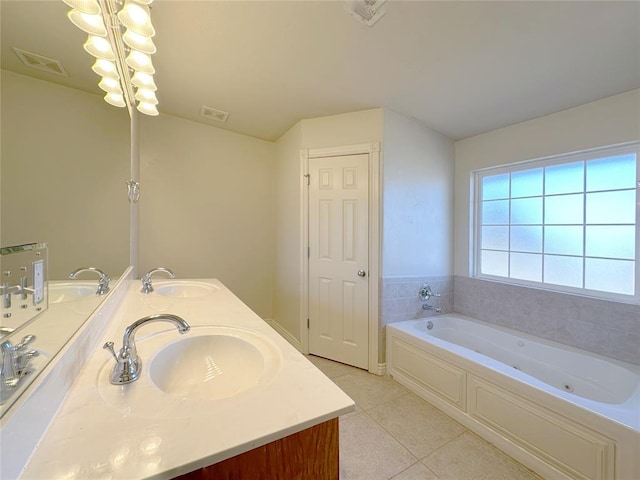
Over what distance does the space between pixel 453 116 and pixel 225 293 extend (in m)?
2.44

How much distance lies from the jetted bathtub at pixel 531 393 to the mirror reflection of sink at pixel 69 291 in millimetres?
2056

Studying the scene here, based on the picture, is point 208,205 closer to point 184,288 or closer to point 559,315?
point 184,288

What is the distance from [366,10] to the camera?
1302mm

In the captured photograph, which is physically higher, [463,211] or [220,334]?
[463,211]

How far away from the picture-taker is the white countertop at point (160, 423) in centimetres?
44

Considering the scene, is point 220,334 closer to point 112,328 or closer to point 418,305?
point 112,328

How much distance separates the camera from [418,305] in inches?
98.3

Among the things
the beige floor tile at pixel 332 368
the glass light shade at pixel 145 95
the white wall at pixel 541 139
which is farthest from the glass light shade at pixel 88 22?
the white wall at pixel 541 139

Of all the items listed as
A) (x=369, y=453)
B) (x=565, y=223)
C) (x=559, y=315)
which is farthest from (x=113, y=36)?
(x=559, y=315)

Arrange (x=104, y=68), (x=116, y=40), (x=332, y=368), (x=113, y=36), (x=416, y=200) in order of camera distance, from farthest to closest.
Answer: (x=416, y=200) → (x=332, y=368) → (x=116, y=40) → (x=113, y=36) → (x=104, y=68)

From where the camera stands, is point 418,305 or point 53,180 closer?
point 53,180

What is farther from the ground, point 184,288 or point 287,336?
point 184,288

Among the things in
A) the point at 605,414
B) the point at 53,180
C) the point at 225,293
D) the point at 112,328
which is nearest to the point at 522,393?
the point at 605,414

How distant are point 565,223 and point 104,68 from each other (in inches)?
127
